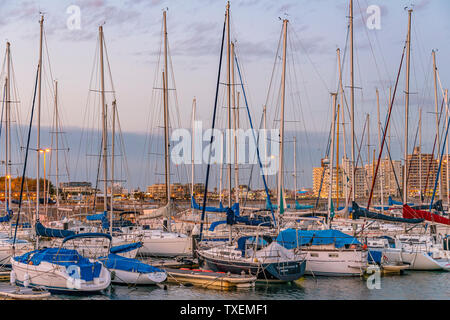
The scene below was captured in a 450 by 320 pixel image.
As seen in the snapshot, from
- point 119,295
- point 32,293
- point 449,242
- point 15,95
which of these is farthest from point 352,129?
point 15,95

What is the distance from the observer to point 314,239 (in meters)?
26.1

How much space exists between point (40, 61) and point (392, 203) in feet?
108

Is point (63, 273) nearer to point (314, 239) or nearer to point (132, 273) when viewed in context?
point (132, 273)

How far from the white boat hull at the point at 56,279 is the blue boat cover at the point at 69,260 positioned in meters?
0.17

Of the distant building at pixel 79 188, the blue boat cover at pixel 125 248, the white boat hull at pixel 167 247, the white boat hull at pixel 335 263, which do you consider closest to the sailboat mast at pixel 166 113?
the white boat hull at pixel 167 247

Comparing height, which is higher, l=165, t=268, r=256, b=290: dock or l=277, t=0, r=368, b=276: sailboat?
l=277, t=0, r=368, b=276: sailboat

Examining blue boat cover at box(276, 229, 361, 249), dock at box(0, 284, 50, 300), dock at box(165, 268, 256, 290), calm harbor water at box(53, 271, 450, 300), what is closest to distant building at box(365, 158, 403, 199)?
blue boat cover at box(276, 229, 361, 249)

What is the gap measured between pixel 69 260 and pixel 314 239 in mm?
11238

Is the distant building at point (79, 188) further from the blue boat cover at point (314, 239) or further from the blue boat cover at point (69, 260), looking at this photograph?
the blue boat cover at point (314, 239)

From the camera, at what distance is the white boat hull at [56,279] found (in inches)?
830

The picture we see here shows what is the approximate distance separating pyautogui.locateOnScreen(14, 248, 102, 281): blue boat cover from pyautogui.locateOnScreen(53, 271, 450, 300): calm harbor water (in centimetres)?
90

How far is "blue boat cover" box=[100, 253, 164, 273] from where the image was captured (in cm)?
2339

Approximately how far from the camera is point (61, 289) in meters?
21.4

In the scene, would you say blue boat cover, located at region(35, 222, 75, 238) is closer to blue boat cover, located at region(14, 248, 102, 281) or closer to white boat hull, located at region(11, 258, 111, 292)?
blue boat cover, located at region(14, 248, 102, 281)
